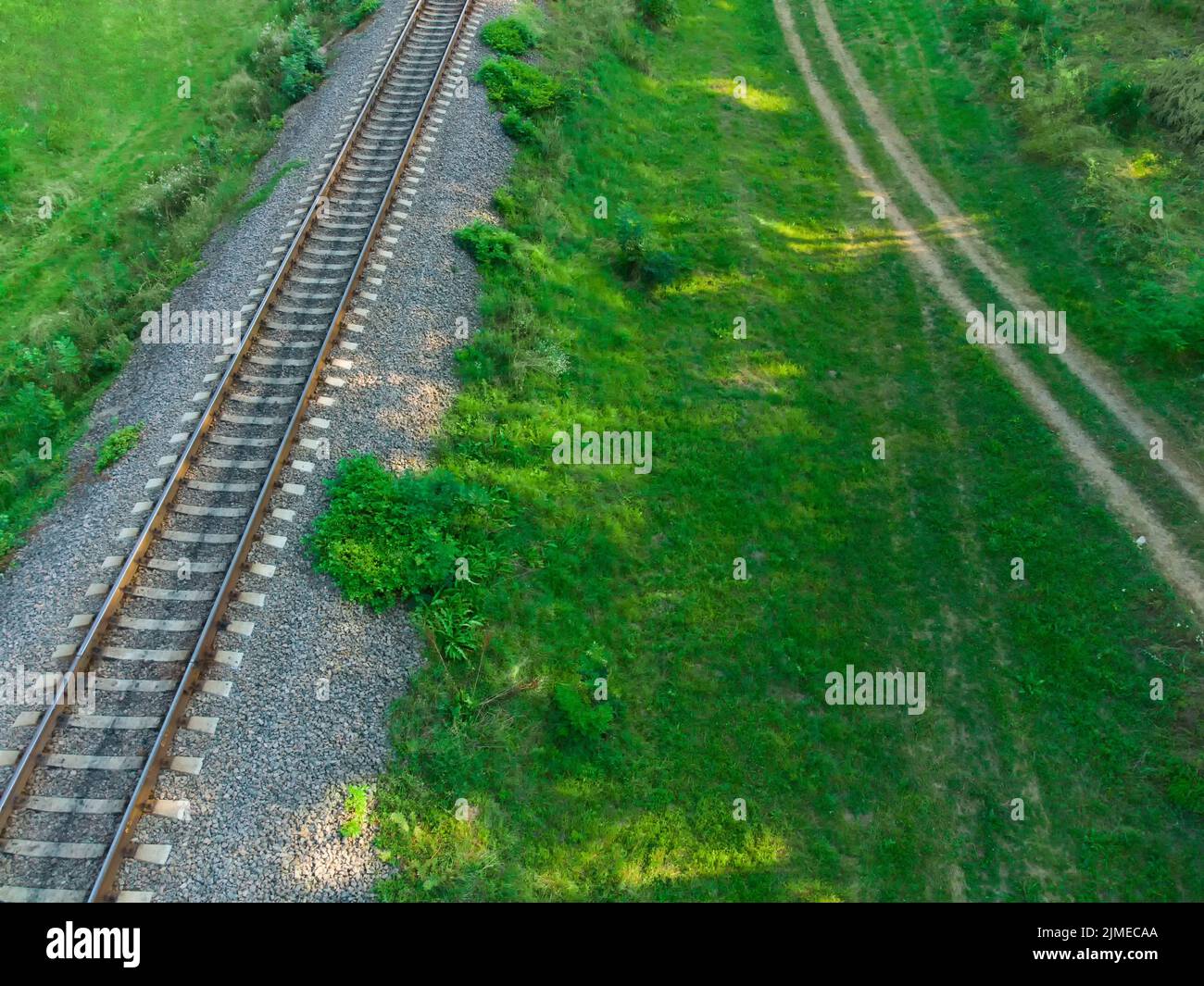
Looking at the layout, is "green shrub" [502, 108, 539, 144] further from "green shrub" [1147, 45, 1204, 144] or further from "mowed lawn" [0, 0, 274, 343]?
"green shrub" [1147, 45, 1204, 144]

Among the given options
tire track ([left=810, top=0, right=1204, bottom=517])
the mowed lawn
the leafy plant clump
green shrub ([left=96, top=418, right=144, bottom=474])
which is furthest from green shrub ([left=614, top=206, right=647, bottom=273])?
the mowed lawn

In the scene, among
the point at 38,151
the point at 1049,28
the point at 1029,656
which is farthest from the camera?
the point at 1049,28

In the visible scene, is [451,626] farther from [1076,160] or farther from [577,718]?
[1076,160]

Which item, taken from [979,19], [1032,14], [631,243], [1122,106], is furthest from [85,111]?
[1032,14]

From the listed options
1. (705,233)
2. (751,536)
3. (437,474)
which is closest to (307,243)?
(437,474)

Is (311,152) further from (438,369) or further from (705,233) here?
(705,233)

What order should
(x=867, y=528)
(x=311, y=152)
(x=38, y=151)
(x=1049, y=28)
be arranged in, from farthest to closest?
(x=1049, y=28) < (x=38, y=151) < (x=311, y=152) < (x=867, y=528)

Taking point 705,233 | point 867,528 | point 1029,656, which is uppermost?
point 705,233

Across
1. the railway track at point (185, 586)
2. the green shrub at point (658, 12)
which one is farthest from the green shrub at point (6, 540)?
the green shrub at point (658, 12)
